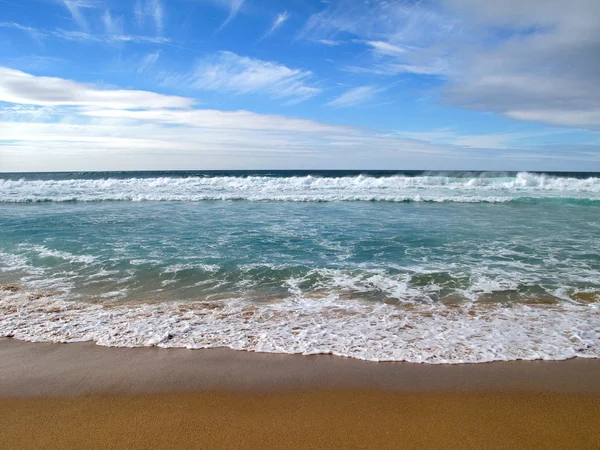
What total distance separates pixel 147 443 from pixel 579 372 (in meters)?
4.15

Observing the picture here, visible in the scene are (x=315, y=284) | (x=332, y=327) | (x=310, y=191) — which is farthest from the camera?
(x=310, y=191)

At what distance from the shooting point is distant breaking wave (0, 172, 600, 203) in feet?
76.9

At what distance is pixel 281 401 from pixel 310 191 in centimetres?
2404

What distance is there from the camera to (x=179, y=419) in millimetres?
3193

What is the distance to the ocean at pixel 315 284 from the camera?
4.69 meters

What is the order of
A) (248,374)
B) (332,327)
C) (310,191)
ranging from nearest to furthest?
(248,374), (332,327), (310,191)

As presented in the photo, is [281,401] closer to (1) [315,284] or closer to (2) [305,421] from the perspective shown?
(2) [305,421]

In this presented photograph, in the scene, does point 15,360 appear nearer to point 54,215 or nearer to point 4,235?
point 4,235

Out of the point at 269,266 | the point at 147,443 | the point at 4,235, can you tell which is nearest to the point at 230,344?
the point at 147,443

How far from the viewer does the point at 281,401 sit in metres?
3.46

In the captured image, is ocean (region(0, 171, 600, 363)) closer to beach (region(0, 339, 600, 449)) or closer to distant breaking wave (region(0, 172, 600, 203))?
beach (region(0, 339, 600, 449))

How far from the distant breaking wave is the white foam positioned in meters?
17.2

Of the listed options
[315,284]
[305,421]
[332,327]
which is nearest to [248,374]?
[305,421]

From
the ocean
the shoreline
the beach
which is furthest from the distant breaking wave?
the beach
